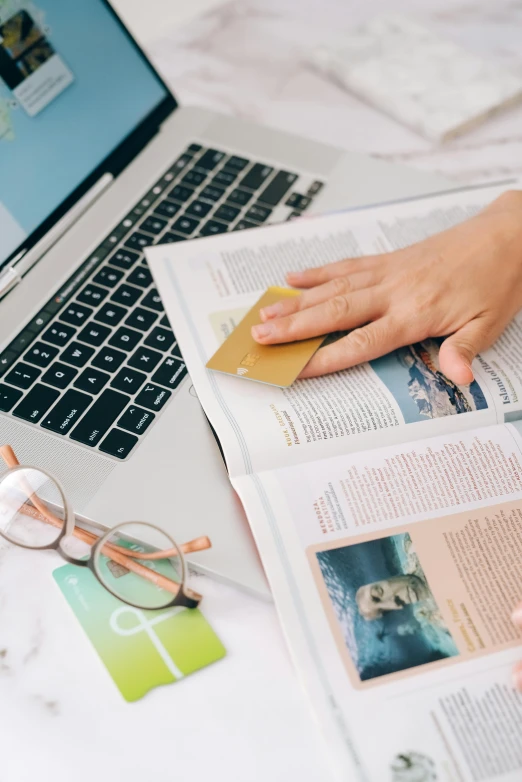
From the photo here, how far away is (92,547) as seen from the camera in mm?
556

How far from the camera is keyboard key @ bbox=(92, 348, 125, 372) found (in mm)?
698

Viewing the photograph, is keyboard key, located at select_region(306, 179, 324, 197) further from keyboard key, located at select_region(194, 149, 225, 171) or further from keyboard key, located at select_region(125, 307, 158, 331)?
keyboard key, located at select_region(125, 307, 158, 331)

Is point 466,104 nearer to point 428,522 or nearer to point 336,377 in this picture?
point 336,377

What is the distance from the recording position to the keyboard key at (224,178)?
2.93ft

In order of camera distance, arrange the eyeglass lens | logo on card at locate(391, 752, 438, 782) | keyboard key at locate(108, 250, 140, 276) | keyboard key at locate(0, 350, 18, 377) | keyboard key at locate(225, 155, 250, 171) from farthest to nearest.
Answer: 1. keyboard key at locate(225, 155, 250, 171)
2. keyboard key at locate(108, 250, 140, 276)
3. keyboard key at locate(0, 350, 18, 377)
4. the eyeglass lens
5. logo on card at locate(391, 752, 438, 782)

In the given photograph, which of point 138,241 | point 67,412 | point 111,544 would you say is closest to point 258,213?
point 138,241

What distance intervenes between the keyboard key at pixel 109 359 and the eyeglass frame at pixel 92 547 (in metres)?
0.14

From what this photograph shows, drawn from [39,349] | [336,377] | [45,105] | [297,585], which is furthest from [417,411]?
[45,105]

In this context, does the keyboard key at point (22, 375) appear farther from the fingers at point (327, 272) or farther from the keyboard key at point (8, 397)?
the fingers at point (327, 272)

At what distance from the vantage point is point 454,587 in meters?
0.54

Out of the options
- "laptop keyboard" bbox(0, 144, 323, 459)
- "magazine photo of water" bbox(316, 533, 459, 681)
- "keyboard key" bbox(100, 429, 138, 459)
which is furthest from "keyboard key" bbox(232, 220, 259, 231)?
"magazine photo of water" bbox(316, 533, 459, 681)

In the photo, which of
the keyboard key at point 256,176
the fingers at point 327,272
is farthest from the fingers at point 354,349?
the keyboard key at point 256,176

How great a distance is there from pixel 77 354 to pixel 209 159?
1.16 feet

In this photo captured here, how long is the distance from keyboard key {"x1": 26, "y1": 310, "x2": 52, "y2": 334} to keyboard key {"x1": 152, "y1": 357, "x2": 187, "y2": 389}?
139 millimetres
